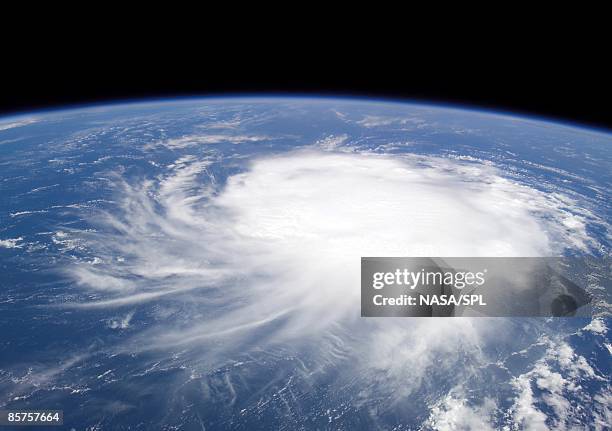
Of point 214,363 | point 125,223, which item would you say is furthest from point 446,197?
point 125,223

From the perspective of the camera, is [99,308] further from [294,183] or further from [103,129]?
[103,129]

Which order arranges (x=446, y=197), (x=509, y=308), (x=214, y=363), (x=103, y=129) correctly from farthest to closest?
(x=103, y=129)
(x=446, y=197)
(x=509, y=308)
(x=214, y=363)

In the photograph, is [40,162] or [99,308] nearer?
[99,308]

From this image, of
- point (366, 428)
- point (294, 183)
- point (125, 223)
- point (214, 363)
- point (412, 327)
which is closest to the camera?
point (366, 428)

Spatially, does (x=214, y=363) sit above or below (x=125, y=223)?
below

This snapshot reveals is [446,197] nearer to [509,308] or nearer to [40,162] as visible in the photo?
[509,308]

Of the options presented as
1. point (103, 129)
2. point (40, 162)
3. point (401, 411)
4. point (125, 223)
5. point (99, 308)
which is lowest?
point (401, 411)
